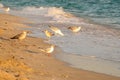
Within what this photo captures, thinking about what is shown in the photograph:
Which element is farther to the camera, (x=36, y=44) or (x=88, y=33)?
(x=88, y=33)

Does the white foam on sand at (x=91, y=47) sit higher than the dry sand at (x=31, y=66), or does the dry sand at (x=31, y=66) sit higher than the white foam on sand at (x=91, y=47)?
the dry sand at (x=31, y=66)

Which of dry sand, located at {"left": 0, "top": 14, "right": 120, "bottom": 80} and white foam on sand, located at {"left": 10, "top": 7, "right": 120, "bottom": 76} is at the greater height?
dry sand, located at {"left": 0, "top": 14, "right": 120, "bottom": 80}

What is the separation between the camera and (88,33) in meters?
17.6

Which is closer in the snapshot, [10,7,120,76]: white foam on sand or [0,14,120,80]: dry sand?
[0,14,120,80]: dry sand

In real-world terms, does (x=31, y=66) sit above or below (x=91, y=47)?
above

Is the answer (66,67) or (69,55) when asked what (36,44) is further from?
(66,67)

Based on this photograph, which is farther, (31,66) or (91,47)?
(91,47)

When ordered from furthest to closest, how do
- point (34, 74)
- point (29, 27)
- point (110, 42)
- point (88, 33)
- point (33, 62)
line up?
point (29, 27) → point (88, 33) → point (110, 42) → point (33, 62) → point (34, 74)

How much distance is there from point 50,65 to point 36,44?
3291 millimetres

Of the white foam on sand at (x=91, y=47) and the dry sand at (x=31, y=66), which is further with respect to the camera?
the white foam on sand at (x=91, y=47)

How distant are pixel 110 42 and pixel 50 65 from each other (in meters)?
4.77

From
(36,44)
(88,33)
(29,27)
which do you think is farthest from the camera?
(29,27)

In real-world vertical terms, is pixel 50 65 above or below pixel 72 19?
above

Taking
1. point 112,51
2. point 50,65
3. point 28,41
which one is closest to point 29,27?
point 28,41
